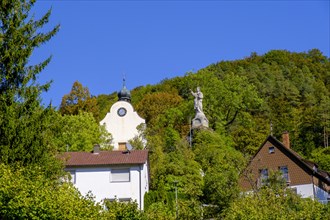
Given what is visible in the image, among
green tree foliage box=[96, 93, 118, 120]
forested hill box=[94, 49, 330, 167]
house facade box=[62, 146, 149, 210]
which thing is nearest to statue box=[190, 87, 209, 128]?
forested hill box=[94, 49, 330, 167]

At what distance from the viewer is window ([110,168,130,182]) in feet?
135

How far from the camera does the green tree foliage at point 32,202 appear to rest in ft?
68.6

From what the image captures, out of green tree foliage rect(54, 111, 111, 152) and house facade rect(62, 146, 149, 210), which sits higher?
green tree foliage rect(54, 111, 111, 152)

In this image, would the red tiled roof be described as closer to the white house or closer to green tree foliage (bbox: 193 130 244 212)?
green tree foliage (bbox: 193 130 244 212)

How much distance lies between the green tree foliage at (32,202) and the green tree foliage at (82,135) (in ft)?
91.6

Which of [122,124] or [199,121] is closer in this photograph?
[199,121]

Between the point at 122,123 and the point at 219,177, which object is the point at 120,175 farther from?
the point at 122,123

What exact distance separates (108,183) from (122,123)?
27.6 meters

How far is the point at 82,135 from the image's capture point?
5362cm

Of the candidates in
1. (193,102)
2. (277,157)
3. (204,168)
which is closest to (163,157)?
(204,168)

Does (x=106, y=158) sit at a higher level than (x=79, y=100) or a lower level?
lower

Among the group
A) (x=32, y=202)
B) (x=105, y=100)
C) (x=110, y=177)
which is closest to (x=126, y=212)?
(x=32, y=202)

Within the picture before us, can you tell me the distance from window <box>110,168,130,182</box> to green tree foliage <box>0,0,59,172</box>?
15.0 meters

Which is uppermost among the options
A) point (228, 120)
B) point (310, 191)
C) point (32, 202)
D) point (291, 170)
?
point (228, 120)
